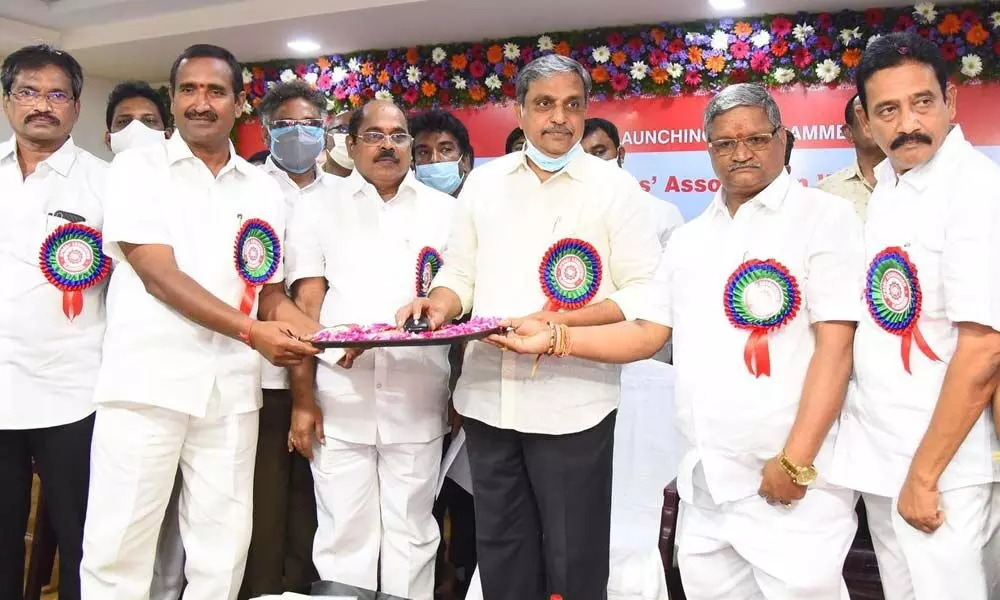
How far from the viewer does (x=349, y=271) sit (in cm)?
270

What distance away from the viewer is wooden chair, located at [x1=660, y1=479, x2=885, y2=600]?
8.87 ft

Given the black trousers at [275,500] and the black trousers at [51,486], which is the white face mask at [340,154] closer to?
the black trousers at [275,500]

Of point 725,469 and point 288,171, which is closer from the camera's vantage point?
point 725,469

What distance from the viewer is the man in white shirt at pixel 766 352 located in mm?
1915

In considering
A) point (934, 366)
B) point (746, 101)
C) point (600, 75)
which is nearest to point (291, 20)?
point (600, 75)

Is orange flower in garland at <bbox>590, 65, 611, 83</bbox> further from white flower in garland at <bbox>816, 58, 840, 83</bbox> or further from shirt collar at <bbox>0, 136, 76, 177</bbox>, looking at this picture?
shirt collar at <bbox>0, 136, 76, 177</bbox>

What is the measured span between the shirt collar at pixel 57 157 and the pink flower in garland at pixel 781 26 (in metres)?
5.19

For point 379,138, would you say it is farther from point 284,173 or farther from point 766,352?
point 766,352

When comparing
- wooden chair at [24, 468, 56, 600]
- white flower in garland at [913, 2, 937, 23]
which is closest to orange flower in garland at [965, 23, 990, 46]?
white flower in garland at [913, 2, 937, 23]

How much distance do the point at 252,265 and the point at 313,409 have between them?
582 millimetres

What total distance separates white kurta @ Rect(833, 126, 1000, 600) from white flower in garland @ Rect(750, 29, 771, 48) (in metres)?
4.45

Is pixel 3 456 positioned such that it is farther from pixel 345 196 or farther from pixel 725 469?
pixel 725 469

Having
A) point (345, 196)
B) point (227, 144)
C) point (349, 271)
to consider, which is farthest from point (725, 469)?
point (227, 144)

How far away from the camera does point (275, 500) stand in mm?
2924
